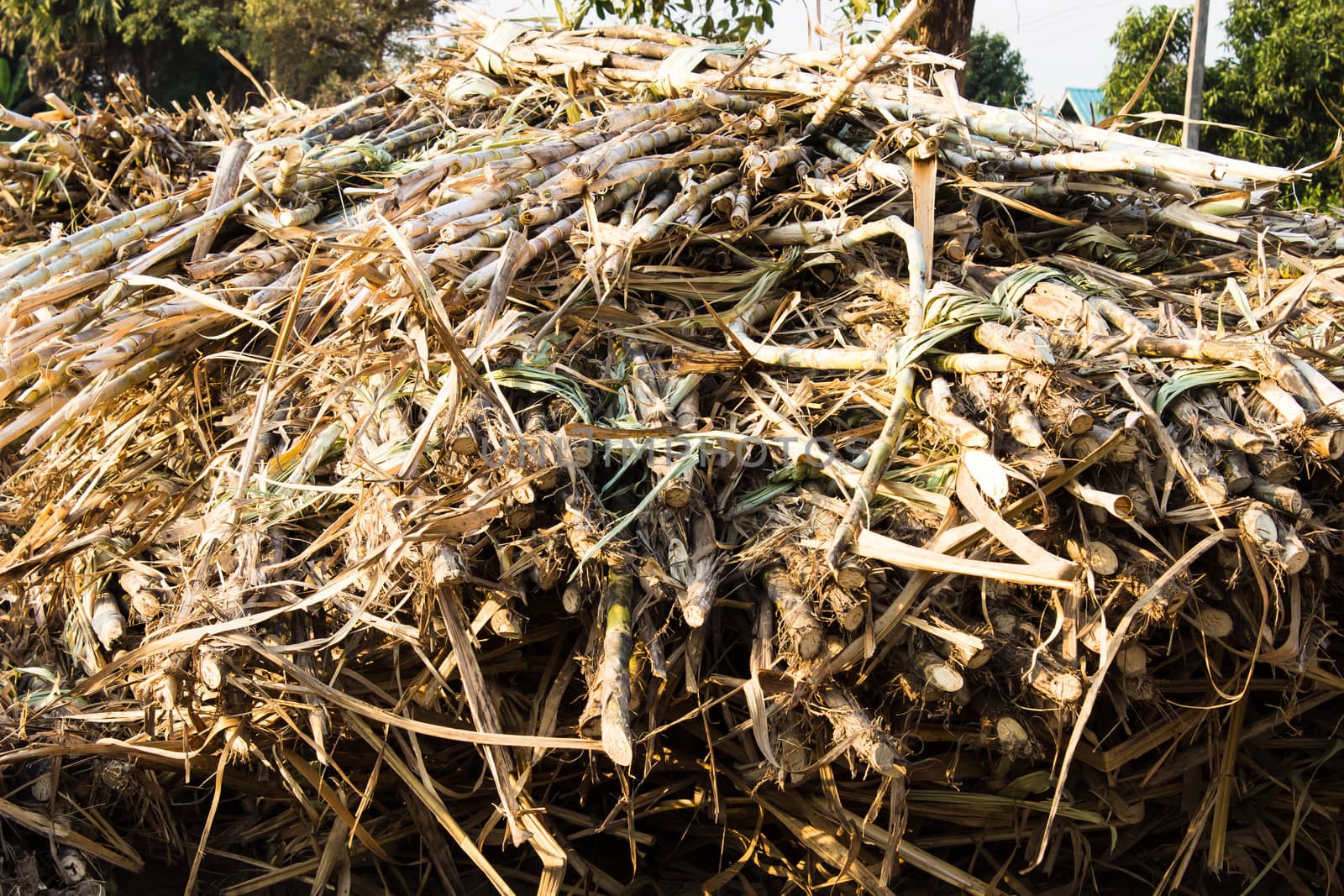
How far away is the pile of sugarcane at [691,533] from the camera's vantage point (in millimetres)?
1938

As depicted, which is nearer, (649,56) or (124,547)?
(124,547)

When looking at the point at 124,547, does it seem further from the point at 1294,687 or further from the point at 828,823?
the point at 1294,687

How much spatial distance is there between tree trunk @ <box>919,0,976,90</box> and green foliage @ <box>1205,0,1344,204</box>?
11125 millimetres

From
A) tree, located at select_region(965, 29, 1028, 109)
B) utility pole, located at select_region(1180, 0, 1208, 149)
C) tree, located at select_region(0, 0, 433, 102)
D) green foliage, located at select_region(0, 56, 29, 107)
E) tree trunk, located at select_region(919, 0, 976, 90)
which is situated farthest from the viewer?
tree, located at select_region(965, 29, 1028, 109)

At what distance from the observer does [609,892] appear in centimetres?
229

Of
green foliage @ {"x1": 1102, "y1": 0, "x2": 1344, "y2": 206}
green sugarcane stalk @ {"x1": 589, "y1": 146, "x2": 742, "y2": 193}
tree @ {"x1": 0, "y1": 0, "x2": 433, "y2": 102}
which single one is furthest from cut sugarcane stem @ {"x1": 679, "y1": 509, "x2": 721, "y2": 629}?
tree @ {"x1": 0, "y1": 0, "x2": 433, "y2": 102}

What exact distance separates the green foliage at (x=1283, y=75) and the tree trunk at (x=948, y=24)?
11.1 m

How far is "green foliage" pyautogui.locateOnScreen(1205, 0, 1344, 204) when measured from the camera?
15.3 meters

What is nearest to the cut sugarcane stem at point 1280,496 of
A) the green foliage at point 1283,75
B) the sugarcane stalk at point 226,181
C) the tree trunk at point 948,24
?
the sugarcane stalk at point 226,181

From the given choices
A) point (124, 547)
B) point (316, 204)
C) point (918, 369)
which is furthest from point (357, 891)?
point (316, 204)

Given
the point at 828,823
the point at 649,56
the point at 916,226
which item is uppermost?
the point at 649,56

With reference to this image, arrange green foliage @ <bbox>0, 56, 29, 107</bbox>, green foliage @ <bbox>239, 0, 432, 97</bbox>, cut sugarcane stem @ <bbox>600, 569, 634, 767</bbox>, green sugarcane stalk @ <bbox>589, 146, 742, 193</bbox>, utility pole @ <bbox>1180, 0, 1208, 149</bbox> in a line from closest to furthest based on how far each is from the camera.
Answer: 1. cut sugarcane stem @ <bbox>600, 569, 634, 767</bbox>
2. green sugarcane stalk @ <bbox>589, 146, 742, 193</bbox>
3. utility pole @ <bbox>1180, 0, 1208, 149</bbox>
4. green foliage @ <bbox>239, 0, 432, 97</bbox>
5. green foliage @ <bbox>0, 56, 29, 107</bbox>

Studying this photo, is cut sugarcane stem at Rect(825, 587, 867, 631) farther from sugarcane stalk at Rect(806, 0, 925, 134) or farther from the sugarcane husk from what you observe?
sugarcane stalk at Rect(806, 0, 925, 134)

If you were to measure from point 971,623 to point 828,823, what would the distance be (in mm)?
517
